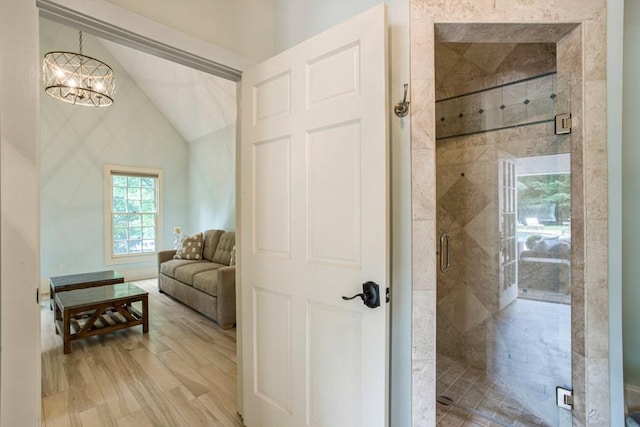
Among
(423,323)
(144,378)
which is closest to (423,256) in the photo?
(423,323)

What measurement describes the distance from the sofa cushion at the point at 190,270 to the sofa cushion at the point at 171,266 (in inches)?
4.9

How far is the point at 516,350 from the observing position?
81.7 inches

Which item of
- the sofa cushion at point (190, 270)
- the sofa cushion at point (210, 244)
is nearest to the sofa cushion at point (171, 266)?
the sofa cushion at point (190, 270)

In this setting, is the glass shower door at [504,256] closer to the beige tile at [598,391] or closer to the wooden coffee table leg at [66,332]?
the beige tile at [598,391]

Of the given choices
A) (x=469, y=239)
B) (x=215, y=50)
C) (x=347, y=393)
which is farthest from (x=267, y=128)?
(x=469, y=239)

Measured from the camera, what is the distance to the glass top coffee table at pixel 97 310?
2717 millimetres

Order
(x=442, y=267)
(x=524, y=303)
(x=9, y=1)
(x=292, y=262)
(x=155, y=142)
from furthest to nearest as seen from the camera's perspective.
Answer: (x=155, y=142)
(x=442, y=267)
(x=524, y=303)
(x=292, y=262)
(x=9, y=1)

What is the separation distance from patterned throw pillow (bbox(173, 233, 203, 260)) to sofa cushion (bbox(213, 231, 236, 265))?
347 mm


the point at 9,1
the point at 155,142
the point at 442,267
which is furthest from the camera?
the point at 155,142

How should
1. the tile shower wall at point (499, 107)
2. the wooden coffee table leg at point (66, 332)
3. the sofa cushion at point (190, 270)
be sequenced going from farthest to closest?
the sofa cushion at point (190, 270) < the wooden coffee table leg at point (66, 332) < the tile shower wall at point (499, 107)

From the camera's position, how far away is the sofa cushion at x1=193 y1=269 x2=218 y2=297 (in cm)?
341

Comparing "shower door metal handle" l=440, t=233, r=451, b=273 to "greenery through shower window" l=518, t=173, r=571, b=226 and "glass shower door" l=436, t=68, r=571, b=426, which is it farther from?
"greenery through shower window" l=518, t=173, r=571, b=226

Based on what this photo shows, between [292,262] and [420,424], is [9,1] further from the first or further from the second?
[420,424]

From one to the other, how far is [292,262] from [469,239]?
1.60 m
